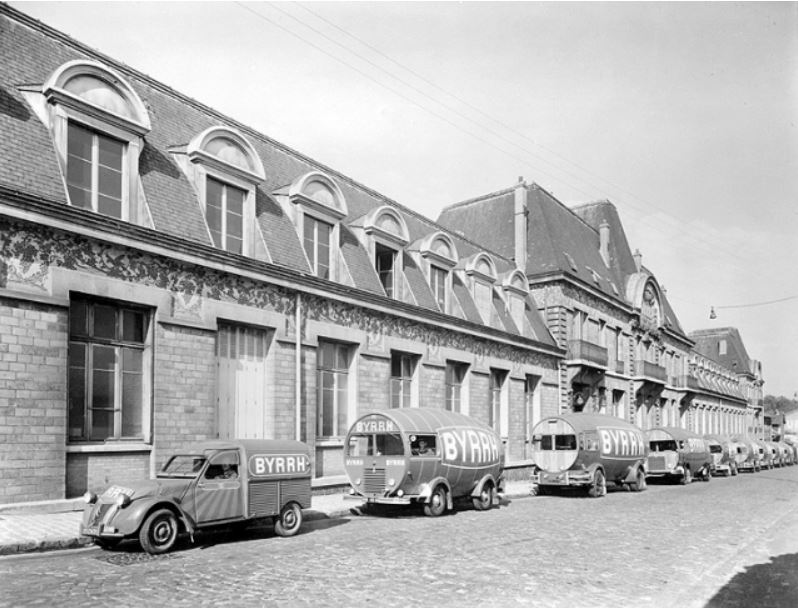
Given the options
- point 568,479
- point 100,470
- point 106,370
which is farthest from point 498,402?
point 100,470

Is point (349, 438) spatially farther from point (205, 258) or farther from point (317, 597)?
point (317, 597)

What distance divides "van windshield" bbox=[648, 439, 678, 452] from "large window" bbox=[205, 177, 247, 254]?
20720 mm

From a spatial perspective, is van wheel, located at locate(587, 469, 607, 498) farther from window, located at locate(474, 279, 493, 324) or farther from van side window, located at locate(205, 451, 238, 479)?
van side window, located at locate(205, 451, 238, 479)

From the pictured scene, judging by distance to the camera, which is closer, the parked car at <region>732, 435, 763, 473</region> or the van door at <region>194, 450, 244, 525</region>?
the van door at <region>194, 450, 244, 525</region>

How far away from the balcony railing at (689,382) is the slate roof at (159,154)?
117ft

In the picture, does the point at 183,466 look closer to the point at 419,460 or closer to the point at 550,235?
the point at 419,460

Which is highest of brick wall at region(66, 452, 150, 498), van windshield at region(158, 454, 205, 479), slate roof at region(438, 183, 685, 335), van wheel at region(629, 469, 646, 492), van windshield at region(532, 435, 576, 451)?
slate roof at region(438, 183, 685, 335)

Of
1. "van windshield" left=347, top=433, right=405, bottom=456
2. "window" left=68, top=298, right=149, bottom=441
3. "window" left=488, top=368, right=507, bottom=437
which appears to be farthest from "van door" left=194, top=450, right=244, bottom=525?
"window" left=488, top=368, right=507, bottom=437

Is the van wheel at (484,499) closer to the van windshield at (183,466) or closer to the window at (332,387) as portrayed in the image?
the window at (332,387)

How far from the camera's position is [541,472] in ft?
76.4

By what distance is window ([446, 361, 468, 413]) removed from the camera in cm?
2572

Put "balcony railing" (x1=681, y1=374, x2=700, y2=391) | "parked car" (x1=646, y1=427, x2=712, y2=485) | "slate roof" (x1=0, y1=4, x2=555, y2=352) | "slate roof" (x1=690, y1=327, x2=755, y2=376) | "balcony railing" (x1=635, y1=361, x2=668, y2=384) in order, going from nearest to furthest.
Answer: "slate roof" (x1=0, y1=4, x2=555, y2=352)
"parked car" (x1=646, y1=427, x2=712, y2=485)
"balcony railing" (x1=635, y1=361, x2=668, y2=384)
"balcony railing" (x1=681, y1=374, x2=700, y2=391)
"slate roof" (x1=690, y1=327, x2=755, y2=376)

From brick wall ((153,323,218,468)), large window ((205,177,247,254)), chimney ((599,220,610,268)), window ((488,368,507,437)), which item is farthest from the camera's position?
chimney ((599,220,610,268))

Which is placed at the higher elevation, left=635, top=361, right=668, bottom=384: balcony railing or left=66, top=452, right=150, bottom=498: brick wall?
left=635, top=361, right=668, bottom=384: balcony railing
